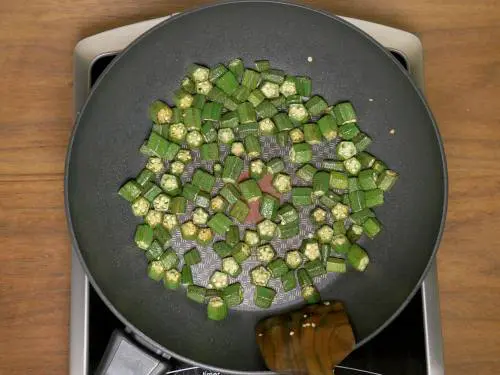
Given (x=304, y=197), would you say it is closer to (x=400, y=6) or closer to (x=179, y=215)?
(x=179, y=215)

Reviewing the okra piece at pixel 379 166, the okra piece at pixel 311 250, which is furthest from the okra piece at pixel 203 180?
the okra piece at pixel 379 166

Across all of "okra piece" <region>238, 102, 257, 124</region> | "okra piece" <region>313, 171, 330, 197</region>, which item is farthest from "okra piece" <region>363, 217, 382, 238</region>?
"okra piece" <region>238, 102, 257, 124</region>

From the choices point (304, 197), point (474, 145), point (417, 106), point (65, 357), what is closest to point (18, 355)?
point (65, 357)

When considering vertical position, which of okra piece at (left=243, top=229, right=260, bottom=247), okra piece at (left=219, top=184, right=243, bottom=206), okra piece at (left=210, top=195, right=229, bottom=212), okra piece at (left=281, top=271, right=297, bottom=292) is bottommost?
okra piece at (left=281, top=271, right=297, bottom=292)

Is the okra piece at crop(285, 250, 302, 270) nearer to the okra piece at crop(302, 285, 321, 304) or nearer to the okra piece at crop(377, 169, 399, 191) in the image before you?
the okra piece at crop(302, 285, 321, 304)

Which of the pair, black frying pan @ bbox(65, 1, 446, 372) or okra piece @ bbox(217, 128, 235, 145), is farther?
okra piece @ bbox(217, 128, 235, 145)
